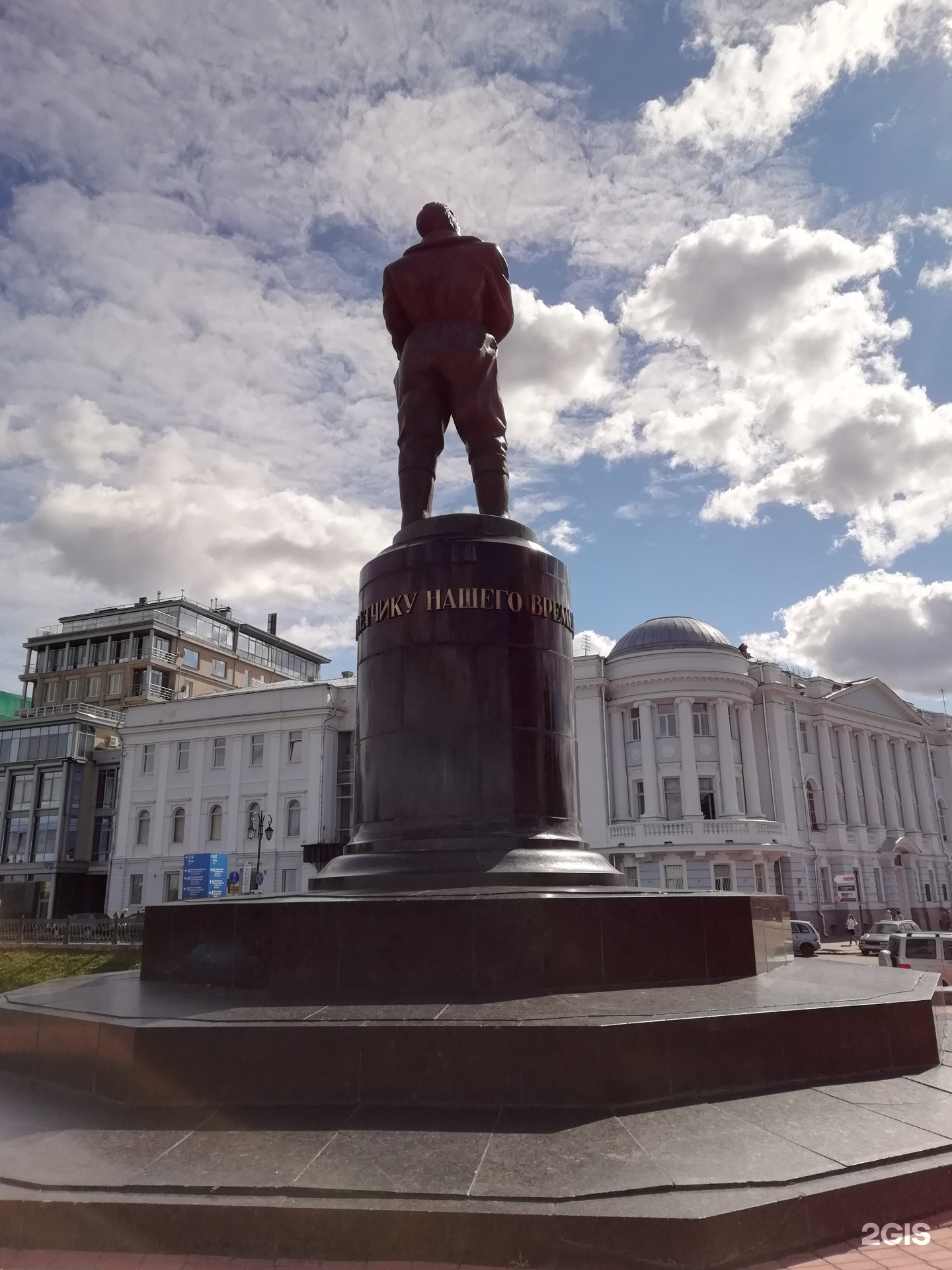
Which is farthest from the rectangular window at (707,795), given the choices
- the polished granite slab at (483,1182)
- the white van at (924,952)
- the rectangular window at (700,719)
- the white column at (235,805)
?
the polished granite slab at (483,1182)

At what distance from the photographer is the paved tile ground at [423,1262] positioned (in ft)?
12.5

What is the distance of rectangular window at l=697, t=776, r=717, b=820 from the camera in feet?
147

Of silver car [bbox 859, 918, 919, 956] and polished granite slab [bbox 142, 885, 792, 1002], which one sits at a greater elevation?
polished granite slab [bbox 142, 885, 792, 1002]

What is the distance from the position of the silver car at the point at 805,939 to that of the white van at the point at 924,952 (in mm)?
12224

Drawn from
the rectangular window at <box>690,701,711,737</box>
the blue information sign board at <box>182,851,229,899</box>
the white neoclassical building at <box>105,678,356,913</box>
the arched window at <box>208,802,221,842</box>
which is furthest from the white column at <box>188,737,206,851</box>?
the rectangular window at <box>690,701,711,737</box>

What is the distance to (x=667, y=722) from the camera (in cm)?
4588

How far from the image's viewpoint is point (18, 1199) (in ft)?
13.6

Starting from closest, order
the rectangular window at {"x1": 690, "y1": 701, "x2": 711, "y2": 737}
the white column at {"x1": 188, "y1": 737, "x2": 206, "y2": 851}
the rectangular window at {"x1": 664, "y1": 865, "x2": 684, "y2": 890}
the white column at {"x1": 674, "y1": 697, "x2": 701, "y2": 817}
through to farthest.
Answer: the rectangular window at {"x1": 664, "y1": 865, "x2": 684, "y2": 890} < the white column at {"x1": 674, "y1": 697, "x2": 701, "y2": 817} < the rectangular window at {"x1": 690, "y1": 701, "x2": 711, "y2": 737} < the white column at {"x1": 188, "y1": 737, "x2": 206, "y2": 851}

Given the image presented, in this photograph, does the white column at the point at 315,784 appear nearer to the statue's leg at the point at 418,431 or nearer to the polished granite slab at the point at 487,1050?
the statue's leg at the point at 418,431

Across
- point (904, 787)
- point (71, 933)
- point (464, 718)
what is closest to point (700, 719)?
point (904, 787)

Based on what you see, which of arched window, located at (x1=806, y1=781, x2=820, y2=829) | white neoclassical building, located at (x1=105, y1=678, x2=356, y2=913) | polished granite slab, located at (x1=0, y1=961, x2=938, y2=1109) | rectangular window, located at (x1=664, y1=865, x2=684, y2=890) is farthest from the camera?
arched window, located at (x1=806, y1=781, x2=820, y2=829)

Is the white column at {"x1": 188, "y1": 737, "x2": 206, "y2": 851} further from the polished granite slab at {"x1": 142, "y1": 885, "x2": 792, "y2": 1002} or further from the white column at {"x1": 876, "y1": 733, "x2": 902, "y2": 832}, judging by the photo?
the polished granite slab at {"x1": 142, "y1": 885, "x2": 792, "y2": 1002}

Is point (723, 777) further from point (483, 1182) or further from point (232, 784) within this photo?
point (483, 1182)

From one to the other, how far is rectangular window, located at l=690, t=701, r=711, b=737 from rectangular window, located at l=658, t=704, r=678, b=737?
892mm
